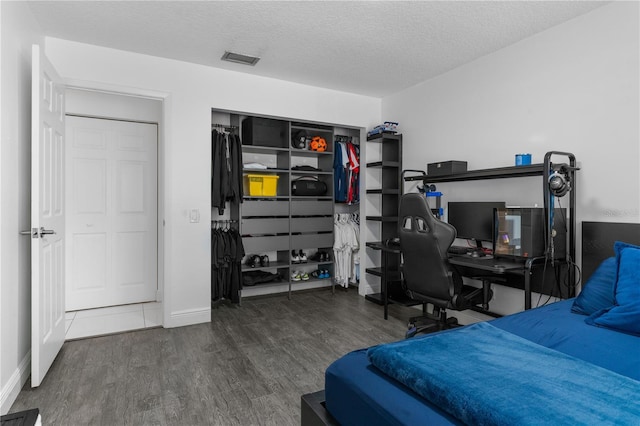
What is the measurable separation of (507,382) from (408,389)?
0.31m

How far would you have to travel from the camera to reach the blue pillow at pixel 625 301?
1.69 m

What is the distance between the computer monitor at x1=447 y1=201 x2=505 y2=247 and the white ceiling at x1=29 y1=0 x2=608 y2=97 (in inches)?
55.3

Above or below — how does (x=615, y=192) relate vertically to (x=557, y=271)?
above

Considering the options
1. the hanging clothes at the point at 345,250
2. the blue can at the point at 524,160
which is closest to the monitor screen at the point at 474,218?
the blue can at the point at 524,160

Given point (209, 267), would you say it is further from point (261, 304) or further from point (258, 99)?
point (258, 99)

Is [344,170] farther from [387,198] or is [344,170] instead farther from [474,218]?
[474,218]

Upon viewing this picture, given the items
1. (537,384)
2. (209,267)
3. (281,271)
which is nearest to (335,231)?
(281,271)

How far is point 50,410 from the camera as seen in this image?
6.85ft

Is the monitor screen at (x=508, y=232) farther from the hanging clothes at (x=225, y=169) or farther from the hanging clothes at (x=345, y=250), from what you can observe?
the hanging clothes at (x=225, y=169)

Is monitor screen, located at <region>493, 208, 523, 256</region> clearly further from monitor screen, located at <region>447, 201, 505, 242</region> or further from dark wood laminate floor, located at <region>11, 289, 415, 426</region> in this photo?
dark wood laminate floor, located at <region>11, 289, 415, 426</region>

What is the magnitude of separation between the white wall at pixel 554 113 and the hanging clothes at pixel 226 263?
7.67 ft

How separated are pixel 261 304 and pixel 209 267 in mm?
852

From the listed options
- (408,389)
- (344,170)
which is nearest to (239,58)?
(344,170)

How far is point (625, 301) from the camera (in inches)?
69.6
